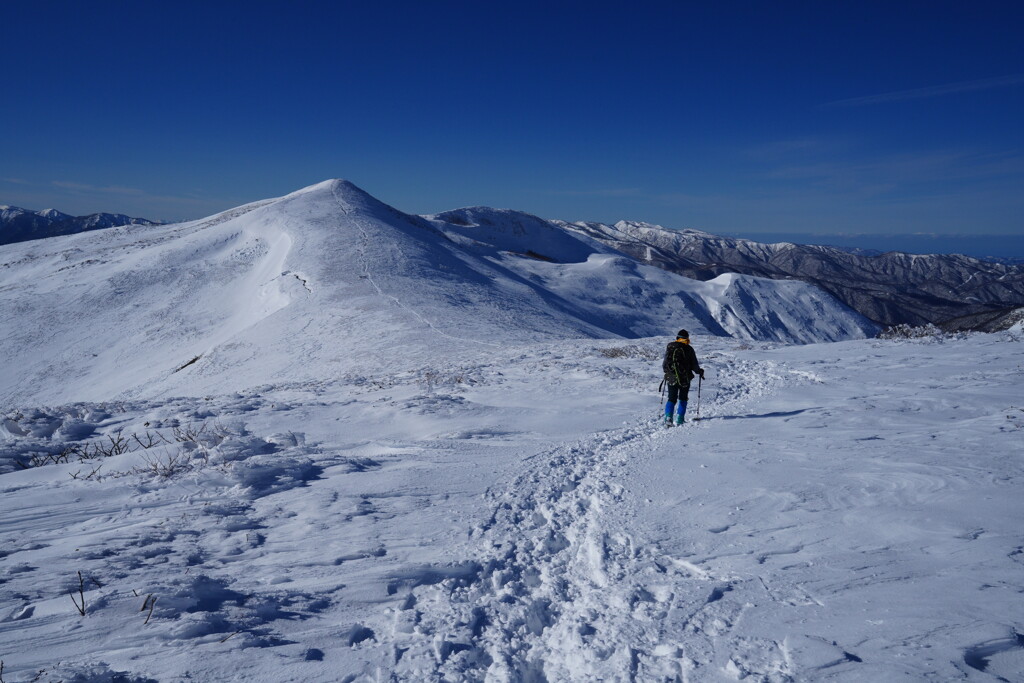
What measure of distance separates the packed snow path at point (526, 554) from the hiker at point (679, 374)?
91cm

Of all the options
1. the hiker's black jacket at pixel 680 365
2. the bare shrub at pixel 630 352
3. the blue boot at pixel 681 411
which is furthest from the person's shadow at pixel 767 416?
the bare shrub at pixel 630 352

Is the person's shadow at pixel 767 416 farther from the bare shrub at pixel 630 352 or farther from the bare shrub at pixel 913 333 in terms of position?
the bare shrub at pixel 913 333

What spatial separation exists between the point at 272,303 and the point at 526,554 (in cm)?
3077

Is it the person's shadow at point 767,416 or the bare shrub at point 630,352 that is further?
the bare shrub at point 630,352

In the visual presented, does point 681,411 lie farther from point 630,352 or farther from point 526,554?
point 630,352

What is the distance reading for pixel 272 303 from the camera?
31250mm

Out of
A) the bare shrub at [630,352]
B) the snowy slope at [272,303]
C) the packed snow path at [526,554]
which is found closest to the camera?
the packed snow path at [526,554]

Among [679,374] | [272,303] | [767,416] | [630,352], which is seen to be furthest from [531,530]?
[272,303]

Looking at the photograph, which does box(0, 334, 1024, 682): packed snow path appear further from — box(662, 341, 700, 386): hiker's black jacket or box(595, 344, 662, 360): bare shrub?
box(595, 344, 662, 360): bare shrub

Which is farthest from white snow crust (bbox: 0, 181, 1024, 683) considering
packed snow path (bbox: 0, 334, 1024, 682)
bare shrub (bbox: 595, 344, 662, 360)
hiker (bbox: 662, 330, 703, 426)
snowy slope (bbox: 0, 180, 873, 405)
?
snowy slope (bbox: 0, 180, 873, 405)

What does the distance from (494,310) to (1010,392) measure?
998 inches

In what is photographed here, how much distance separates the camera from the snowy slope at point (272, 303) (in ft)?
78.5

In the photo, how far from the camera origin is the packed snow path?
3.26 m

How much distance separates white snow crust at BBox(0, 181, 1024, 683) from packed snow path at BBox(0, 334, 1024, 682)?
26mm
